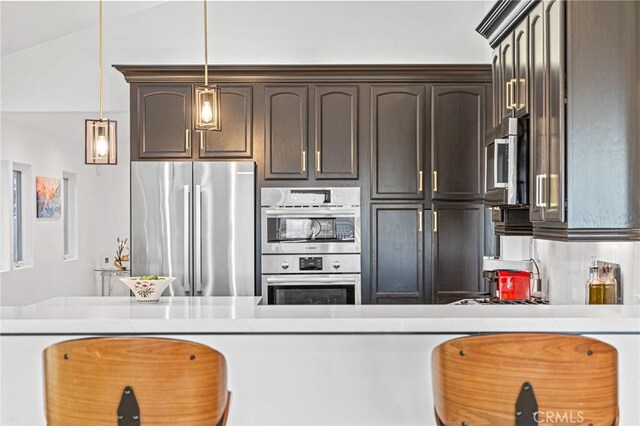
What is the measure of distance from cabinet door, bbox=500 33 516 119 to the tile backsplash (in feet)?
2.39

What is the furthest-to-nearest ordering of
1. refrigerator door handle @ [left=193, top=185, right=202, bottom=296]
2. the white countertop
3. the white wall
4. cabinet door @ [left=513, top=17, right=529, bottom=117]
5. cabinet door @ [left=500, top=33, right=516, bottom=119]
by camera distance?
the white wall, refrigerator door handle @ [left=193, top=185, right=202, bottom=296], cabinet door @ [left=500, top=33, right=516, bottom=119], cabinet door @ [left=513, top=17, right=529, bottom=117], the white countertop

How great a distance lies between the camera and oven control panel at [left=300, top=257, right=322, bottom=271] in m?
4.21

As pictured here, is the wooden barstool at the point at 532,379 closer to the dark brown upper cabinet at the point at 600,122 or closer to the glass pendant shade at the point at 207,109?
the dark brown upper cabinet at the point at 600,122

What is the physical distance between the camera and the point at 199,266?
13.4 ft

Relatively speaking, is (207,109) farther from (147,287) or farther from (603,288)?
(603,288)

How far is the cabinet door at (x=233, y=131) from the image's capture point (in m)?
4.27

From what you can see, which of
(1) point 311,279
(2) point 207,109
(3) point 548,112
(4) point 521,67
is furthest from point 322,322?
(1) point 311,279

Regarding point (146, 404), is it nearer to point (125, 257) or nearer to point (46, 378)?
point (46, 378)

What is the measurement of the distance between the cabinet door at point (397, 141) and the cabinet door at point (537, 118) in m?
1.54

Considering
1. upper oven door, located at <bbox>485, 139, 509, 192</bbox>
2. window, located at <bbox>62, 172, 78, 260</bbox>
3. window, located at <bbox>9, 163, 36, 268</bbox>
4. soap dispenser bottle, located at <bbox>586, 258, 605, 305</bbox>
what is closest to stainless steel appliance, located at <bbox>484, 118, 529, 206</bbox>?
upper oven door, located at <bbox>485, 139, 509, 192</bbox>

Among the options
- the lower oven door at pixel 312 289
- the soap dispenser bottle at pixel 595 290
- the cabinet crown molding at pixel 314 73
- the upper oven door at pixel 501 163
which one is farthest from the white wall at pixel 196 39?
the soap dispenser bottle at pixel 595 290

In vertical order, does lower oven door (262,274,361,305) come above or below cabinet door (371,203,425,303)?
below

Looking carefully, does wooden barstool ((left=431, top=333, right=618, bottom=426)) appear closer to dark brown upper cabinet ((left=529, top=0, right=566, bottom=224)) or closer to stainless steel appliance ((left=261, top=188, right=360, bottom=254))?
dark brown upper cabinet ((left=529, top=0, right=566, bottom=224))

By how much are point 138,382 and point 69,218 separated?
6197mm
